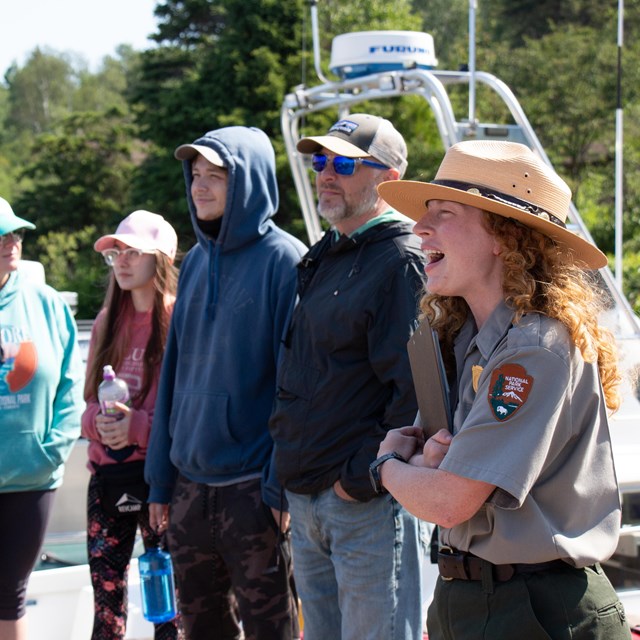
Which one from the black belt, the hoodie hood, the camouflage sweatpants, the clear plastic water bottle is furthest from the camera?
the clear plastic water bottle

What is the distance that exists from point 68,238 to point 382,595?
34563 millimetres

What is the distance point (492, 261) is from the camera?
2191mm

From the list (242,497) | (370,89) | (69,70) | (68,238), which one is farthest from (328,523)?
(69,70)

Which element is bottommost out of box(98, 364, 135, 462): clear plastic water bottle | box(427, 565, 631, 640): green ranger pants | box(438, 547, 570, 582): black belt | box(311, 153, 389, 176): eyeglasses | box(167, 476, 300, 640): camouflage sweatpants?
box(167, 476, 300, 640): camouflage sweatpants

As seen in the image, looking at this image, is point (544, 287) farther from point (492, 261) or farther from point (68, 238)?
point (68, 238)

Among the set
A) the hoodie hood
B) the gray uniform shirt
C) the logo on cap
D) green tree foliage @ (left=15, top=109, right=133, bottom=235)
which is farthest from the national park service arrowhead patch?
green tree foliage @ (left=15, top=109, right=133, bottom=235)

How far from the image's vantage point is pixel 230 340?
137 inches

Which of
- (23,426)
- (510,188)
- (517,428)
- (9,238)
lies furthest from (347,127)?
(23,426)

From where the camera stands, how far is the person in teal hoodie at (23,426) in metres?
3.87

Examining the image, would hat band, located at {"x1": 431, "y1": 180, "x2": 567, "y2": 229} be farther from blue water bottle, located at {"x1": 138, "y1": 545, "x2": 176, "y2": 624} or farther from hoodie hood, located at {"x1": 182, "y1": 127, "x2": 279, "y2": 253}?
blue water bottle, located at {"x1": 138, "y1": 545, "x2": 176, "y2": 624}

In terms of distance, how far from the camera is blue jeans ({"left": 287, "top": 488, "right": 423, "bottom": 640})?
2945 millimetres

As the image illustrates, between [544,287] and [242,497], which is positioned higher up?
[544,287]

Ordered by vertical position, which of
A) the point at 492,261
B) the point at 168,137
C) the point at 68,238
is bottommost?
the point at 68,238

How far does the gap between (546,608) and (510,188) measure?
34.7 inches
